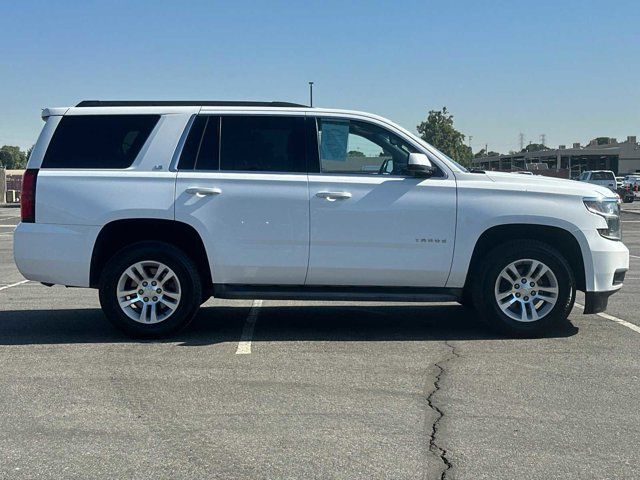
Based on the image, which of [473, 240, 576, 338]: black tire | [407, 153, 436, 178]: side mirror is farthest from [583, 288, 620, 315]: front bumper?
[407, 153, 436, 178]: side mirror

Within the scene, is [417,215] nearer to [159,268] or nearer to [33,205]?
[159,268]

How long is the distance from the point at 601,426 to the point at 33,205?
17.0 ft

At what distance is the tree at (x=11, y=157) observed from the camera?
13848 centimetres

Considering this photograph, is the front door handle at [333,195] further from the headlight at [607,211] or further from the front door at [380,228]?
the headlight at [607,211]

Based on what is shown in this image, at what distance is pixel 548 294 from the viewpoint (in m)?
6.97

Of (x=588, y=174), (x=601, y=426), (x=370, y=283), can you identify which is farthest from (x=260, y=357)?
→ (x=588, y=174)

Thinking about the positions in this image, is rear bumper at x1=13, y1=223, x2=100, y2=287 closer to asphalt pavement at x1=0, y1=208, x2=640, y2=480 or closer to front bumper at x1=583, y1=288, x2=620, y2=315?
asphalt pavement at x1=0, y1=208, x2=640, y2=480

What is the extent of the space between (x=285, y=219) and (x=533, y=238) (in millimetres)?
2431

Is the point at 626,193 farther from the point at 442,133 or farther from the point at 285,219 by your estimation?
the point at 285,219

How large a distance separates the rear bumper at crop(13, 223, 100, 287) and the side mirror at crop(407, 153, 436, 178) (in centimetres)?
297

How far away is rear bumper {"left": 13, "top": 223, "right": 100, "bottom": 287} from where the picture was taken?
22.2 ft

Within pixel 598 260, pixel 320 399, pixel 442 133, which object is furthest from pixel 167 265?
pixel 442 133

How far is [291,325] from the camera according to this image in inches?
302

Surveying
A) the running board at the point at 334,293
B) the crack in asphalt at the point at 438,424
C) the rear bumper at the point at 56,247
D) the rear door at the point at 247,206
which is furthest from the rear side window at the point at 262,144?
the crack in asphalt at the point at 438,424
